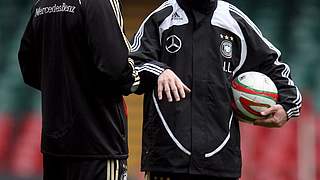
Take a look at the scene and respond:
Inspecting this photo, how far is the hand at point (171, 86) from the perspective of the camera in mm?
4945

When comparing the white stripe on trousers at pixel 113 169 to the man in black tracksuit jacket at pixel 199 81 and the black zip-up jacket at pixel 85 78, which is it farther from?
the man in black tracksuit jacket at pixel 199 81

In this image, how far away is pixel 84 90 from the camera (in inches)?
192

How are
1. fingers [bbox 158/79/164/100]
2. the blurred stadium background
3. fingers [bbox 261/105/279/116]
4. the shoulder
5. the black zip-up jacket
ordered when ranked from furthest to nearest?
the blurred stadium background < the shoulder < fingers [bbox 261/105/279/116] < fingers [bbox 158/79/164/100] < the black zip-up jacket

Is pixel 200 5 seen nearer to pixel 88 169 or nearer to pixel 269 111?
pixel 269 111

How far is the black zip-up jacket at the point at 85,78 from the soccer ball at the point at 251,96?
73 cm

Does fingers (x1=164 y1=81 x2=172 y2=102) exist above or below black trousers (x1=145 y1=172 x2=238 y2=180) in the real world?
above

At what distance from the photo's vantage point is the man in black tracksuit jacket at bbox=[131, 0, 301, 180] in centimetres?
521

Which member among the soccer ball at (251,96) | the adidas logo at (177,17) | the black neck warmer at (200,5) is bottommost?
the soccer ball at (251,96)

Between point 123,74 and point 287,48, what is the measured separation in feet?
29.8

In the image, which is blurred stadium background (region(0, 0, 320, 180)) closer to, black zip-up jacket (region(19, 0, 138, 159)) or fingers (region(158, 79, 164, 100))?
fingers (region(158, 79, 164, 100))

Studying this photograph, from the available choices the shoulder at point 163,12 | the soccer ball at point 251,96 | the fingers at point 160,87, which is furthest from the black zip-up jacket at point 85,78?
the soccer ball at point 251,96

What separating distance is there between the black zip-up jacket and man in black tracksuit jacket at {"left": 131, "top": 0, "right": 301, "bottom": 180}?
0.35 metres

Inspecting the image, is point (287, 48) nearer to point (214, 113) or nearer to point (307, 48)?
point (307, 48)

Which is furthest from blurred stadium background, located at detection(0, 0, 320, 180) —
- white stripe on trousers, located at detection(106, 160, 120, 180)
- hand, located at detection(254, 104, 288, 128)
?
white stripe on trousers, located at detection(106, 160, 120, 180)
